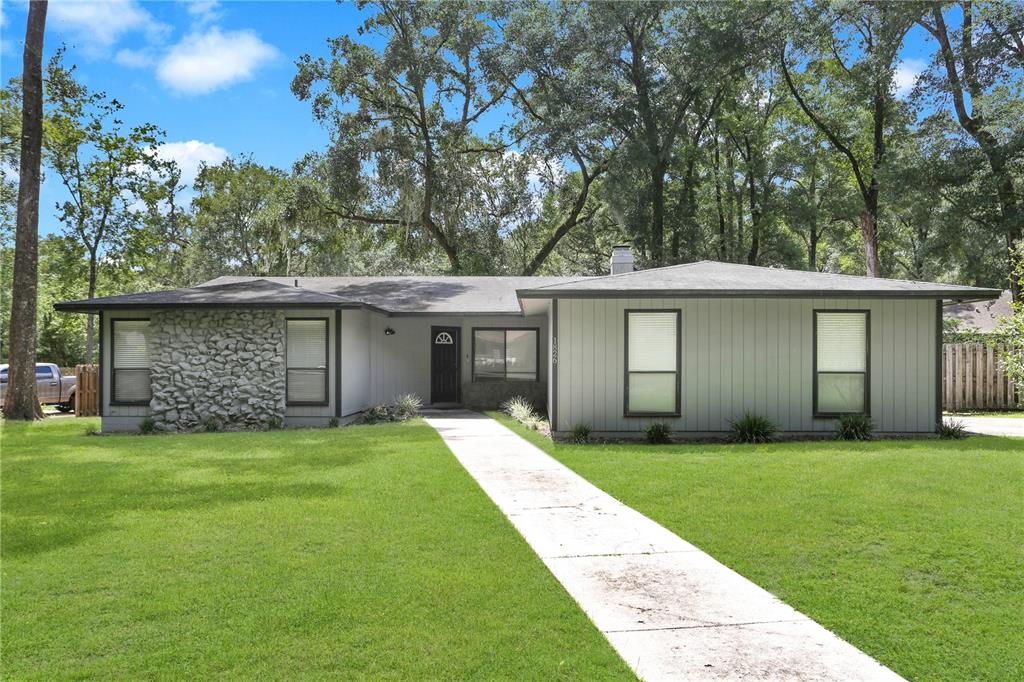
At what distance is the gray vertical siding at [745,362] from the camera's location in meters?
10.8

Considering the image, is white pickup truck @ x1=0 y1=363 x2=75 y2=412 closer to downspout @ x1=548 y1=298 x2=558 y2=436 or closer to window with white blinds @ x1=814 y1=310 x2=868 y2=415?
downspout @ x1=548 y1=298 x2=558 y2=436

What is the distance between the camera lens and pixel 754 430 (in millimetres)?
10578

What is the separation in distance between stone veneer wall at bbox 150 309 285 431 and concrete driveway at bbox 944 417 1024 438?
12.6 metres

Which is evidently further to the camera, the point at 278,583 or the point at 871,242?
the point at 871,242

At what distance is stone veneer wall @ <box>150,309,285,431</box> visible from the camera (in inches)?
501

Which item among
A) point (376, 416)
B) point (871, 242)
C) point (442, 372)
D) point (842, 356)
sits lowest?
point (376, 416)

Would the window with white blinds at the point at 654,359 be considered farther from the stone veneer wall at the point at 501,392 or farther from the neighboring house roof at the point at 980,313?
the neighboring house roof at the point at 980,313

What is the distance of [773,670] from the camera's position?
3.04 meters

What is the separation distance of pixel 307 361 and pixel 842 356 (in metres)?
9.42

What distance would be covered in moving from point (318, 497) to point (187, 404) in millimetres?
7559

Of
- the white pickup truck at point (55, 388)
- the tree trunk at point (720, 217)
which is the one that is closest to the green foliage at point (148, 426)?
the white pickup truck at point (55, 388)

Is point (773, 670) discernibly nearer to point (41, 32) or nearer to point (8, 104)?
point (41, 32)

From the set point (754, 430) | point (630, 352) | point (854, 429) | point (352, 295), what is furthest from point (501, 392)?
point (854, 429)

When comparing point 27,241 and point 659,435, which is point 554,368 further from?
point 27,241
